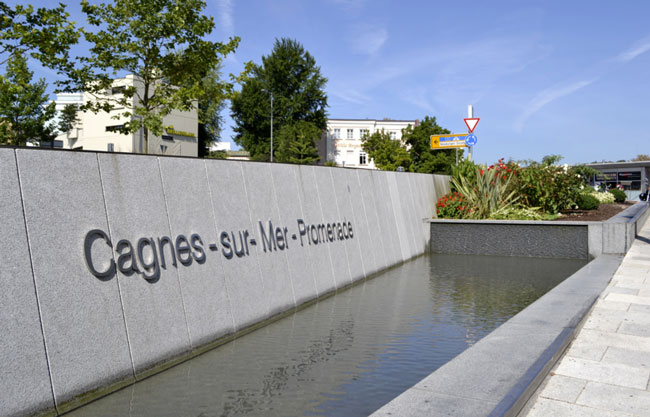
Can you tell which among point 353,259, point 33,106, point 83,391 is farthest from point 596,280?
point 33,106

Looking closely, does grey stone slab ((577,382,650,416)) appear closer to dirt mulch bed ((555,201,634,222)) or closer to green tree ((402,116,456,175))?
dirt mulch bed ((555,201,634,222))

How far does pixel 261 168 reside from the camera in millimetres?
6828

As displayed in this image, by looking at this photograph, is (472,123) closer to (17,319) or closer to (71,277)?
(71,277)

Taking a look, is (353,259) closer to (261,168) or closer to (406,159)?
(261,168)

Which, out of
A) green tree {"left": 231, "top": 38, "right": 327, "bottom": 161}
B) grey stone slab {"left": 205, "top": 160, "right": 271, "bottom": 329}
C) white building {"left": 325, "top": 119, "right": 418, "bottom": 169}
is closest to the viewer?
grey stone slab {"left": 205, "top": 160, "right": 271, "bottom": 329}

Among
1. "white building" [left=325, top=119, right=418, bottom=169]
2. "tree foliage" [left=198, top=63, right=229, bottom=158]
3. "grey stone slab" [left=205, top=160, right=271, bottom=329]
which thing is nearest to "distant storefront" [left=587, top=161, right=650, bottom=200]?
"white building" [left=325, top=119, right=418, bottom=169]

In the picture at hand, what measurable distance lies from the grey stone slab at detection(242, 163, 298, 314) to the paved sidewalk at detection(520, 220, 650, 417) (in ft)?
11.1

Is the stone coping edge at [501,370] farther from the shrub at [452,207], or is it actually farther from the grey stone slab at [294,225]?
the shrub at [452,207]

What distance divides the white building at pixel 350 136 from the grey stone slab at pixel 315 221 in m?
67.2

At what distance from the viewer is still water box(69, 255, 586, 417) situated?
3.78 metres

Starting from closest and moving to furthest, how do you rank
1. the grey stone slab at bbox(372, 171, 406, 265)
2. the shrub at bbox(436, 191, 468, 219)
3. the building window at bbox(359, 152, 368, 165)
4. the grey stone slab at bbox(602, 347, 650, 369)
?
the grey stone slab at bbox(602, 347, 650, 369) < the grey stone slab at bbox(372, 171, 406, 265) < the shrub at bbox(436, 191, 468, 219) < the building window at bbox(359, 152, 368, 165)

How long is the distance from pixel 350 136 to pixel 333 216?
70793mm

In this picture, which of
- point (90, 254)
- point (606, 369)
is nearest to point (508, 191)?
point (606, 369)

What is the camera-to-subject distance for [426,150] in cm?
6488
